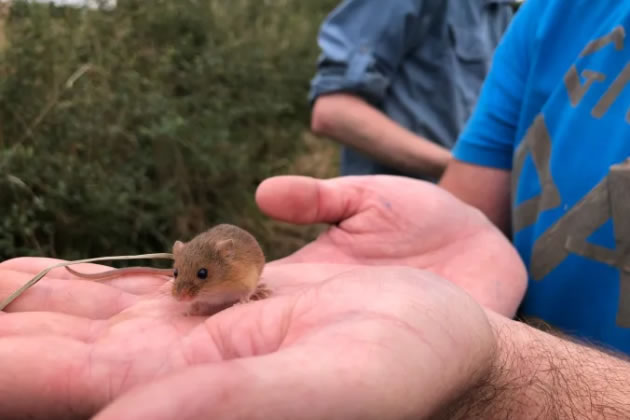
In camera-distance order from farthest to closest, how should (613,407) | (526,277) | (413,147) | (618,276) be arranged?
1. (413,147)
2. (526,277)
3. (618,276)
4. (613,407)

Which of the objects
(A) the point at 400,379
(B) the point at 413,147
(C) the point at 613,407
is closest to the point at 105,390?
(A) the point at 400,379

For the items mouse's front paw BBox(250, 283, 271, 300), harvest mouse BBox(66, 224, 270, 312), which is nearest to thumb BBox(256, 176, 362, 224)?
harvest mouse BBox(66, 224, 270, 312)

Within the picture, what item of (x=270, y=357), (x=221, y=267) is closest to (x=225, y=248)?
(x=221, y=267)

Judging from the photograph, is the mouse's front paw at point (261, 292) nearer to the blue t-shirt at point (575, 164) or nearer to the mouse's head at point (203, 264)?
the mouse's head at point (203, 264)

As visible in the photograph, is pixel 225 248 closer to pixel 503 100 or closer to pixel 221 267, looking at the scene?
pixel 221 267

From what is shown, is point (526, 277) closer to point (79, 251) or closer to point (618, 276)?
point (618, 276)

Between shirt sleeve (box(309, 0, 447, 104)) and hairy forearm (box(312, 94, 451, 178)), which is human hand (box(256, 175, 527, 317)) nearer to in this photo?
hairy forearm (box(312, 94, 451, 178))

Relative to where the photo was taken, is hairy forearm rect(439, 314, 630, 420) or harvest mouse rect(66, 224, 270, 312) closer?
hairy forearm rect(439, 314, 630, 420)
